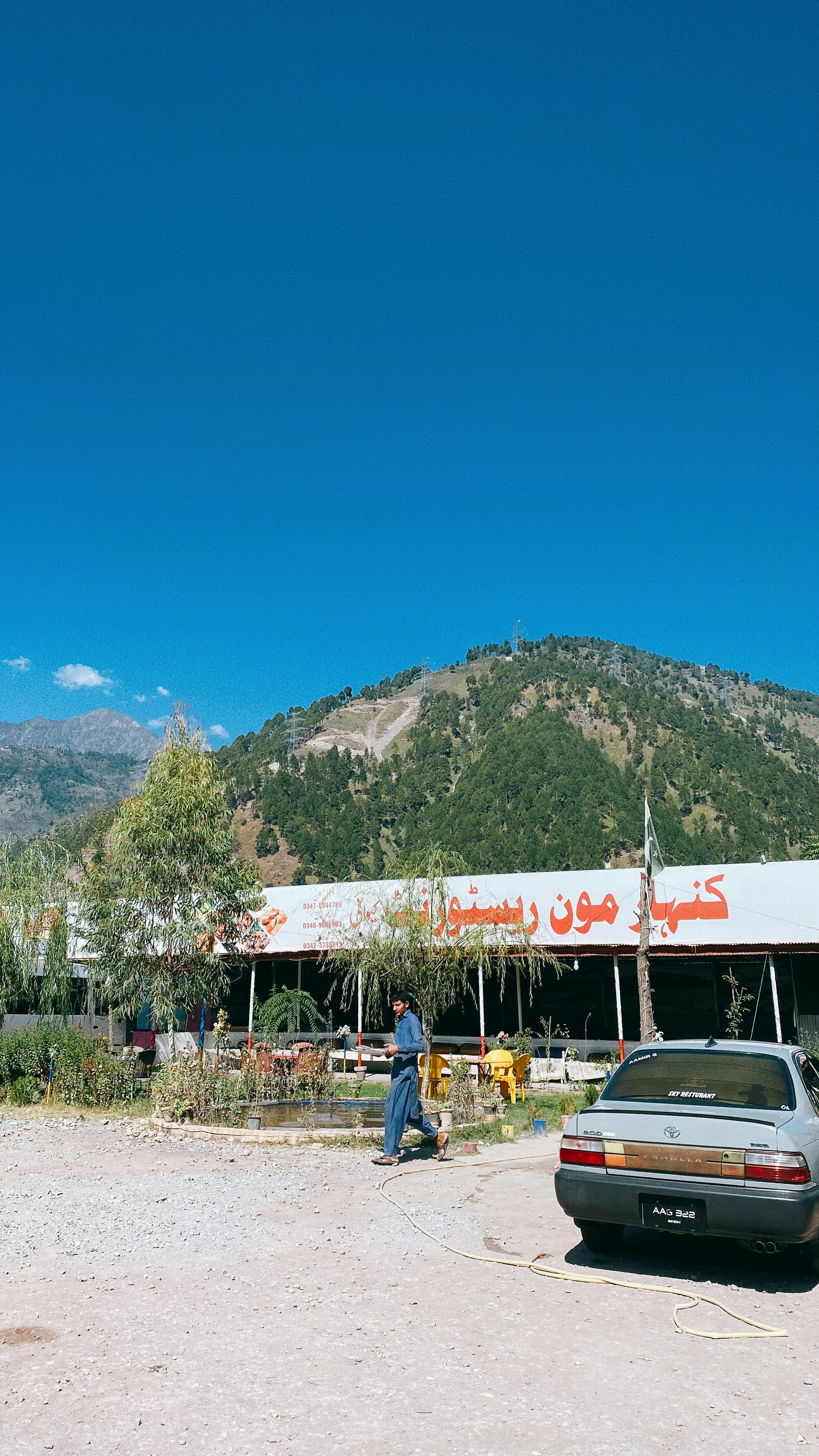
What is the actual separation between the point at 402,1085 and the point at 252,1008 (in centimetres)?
1535

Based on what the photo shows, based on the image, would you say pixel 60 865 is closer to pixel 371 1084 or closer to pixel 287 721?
A: pixel 371 1084

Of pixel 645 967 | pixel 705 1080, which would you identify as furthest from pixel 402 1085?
pixel 645 967

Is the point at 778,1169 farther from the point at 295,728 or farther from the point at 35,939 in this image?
the point at 295,728

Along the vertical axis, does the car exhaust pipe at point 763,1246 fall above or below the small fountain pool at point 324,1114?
above

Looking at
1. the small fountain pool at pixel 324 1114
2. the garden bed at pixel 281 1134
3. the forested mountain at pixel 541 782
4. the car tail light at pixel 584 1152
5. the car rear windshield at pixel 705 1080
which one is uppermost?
the forested mountain at pixel 541 782

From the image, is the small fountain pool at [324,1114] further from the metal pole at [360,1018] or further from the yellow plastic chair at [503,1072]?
the metal pole at [360,1018]

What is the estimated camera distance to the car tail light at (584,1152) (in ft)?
19.6

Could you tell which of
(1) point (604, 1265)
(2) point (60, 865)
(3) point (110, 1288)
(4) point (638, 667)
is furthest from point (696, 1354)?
(4) point (638, 667)

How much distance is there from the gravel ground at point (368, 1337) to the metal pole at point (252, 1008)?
Answer: 13.8 meters

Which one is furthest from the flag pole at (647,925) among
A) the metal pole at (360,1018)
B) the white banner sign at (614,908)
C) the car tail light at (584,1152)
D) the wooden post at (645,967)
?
the car tail light at (584,1152)

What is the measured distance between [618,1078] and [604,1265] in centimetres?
113

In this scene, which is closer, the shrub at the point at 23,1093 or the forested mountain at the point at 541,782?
the shrub at the point at 23,1093

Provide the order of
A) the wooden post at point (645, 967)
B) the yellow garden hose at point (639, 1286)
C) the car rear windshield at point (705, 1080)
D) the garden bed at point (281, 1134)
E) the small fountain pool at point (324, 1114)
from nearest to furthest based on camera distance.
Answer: the yellow garden hose at point (639, 1286), the car rear windshield at point (705, 1080), the garden bed at point (281, 1134), the small fountain pool at point (324, 1114), the wooden post at point (645, 967)

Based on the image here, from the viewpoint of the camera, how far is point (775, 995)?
19.8 m
